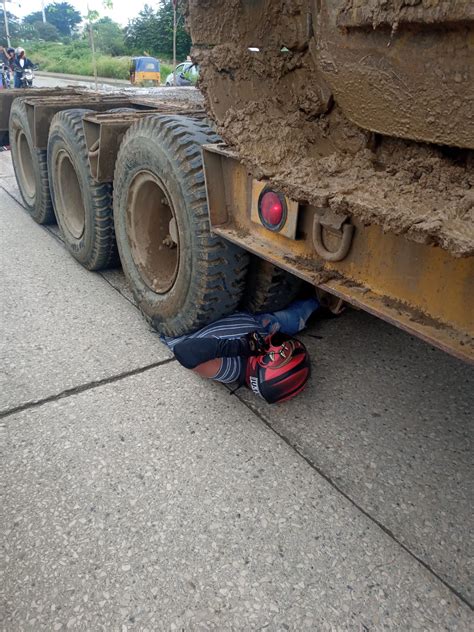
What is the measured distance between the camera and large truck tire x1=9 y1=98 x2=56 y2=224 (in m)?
4.95

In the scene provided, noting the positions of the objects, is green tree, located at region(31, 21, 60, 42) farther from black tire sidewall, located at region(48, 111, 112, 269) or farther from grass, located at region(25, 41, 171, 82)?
black tire sidewall, located at region(48, 111, 112, 269)

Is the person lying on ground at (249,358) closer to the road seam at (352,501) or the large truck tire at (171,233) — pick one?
the road seam at (352,501)

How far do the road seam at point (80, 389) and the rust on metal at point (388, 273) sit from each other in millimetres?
1036

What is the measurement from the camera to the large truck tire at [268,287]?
10.1ft

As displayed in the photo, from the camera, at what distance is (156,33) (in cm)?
4200

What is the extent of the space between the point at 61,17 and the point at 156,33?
69.2m

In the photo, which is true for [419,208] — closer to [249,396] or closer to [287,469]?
[287,469]

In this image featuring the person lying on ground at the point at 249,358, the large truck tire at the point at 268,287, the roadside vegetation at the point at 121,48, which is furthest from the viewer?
the roadside vegetation at the point at 121,48

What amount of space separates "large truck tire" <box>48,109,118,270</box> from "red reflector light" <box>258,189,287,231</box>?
1.94m

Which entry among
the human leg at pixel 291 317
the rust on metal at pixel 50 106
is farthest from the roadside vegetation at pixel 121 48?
the human leg at pixel 291 317

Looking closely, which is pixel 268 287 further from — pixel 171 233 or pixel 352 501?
pixel 352 501

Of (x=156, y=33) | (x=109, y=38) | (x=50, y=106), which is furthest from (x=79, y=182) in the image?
(x=109, y=38)

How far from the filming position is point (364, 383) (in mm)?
2883

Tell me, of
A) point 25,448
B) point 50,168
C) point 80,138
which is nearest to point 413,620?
point 25,448
